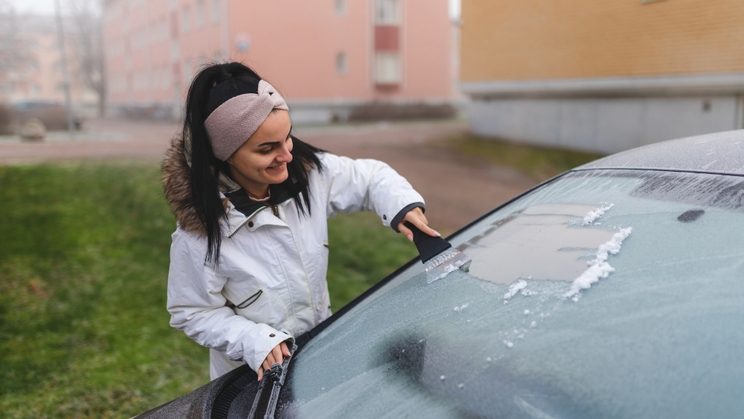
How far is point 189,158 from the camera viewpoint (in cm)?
156

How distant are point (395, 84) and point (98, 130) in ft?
35.6

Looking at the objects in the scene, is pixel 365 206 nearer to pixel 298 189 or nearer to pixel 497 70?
pixel 298 189

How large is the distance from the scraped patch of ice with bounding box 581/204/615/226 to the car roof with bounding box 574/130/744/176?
16 cm

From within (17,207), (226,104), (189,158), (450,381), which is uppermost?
(226,104)

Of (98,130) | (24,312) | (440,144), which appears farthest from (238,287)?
(440,144)

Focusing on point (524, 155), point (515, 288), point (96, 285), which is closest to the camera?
point (515, 288)

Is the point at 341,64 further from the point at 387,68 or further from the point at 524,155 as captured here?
the point at 524,155

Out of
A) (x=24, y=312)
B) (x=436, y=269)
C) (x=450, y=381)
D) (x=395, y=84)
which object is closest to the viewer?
(x=450, y=381)

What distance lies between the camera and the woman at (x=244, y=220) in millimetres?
1436

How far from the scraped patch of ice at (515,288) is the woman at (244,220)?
348 millimetres

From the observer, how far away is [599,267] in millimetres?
1049

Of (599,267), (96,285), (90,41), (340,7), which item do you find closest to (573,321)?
(599,267)

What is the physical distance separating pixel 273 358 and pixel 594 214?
2.58 feet

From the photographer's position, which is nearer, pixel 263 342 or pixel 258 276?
pixel 263 342
